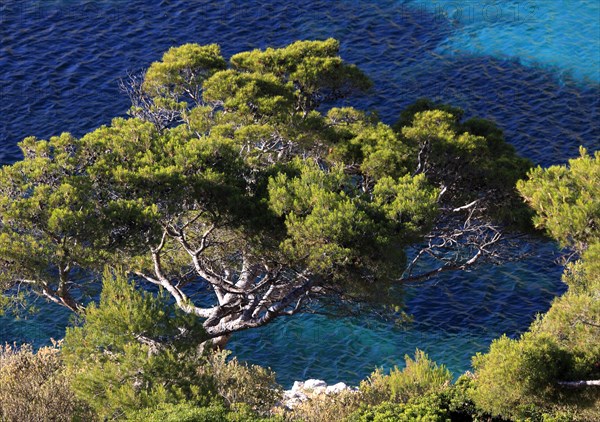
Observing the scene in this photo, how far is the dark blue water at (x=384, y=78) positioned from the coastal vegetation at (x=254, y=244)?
23.7 feet

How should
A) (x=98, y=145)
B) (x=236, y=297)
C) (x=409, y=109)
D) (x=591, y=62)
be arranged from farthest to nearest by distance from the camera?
(x=591, y=62) < (x=409, y=109) < (x=236, y=297) < (x=98, y=145)

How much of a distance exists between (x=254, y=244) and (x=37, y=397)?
22.1 feet

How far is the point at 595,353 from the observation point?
63.4ft

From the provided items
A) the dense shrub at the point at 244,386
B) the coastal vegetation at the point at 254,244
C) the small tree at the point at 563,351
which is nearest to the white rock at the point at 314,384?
the dense shrub at the point at 244,386

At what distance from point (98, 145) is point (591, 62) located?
37.8m

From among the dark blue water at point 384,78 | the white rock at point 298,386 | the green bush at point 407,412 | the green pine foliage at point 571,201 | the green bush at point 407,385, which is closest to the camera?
the green pine foliage at point 571,201

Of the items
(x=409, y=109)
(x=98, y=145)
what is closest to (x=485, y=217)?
(x=409, y=109)

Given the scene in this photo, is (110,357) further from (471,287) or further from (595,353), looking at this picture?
(471,287)

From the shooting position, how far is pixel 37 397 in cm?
2152

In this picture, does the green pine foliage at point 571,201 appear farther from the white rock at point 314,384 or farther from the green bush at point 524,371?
the white rock at point 314,384

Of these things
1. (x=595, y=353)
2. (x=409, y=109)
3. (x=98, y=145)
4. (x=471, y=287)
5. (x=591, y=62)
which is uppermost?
(x=98, y=145)

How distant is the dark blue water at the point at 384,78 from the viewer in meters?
33.4

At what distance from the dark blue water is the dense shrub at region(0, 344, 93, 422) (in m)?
9.32

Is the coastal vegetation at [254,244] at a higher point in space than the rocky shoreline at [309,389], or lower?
higher
